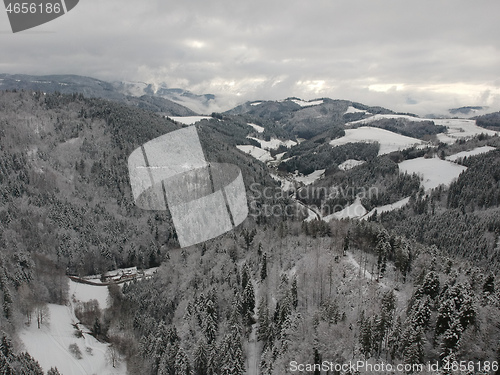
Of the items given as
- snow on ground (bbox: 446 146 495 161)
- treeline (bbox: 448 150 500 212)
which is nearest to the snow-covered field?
treeline (bbox: 448 150 500 212)

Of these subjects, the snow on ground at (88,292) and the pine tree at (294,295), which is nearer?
the pine tree at (294,295)

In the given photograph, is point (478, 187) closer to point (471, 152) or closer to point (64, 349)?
point (471, 152)

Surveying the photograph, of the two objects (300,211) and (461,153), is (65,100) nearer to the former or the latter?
(300,211)

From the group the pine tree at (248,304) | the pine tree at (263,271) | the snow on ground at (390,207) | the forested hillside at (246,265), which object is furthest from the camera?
the snow on ground at (390,207)

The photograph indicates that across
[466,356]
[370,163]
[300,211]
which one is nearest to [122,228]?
[300,211]

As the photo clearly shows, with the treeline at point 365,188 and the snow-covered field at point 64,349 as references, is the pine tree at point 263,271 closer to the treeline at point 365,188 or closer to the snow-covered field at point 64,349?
the snow-covered field at point 64,349

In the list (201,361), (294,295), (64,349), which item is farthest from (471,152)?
(64,349)

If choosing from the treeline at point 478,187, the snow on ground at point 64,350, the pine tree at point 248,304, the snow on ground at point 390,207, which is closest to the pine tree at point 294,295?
the pine tree at point 248,304
